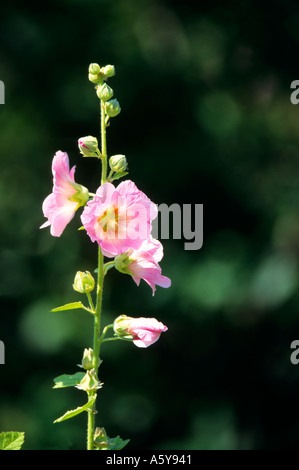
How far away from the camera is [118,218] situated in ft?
3.50

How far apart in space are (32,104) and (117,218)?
85.0 inches

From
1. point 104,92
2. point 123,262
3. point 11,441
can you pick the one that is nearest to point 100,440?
point 11,441

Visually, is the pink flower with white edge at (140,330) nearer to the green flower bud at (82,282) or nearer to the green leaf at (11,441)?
the green flower bud at (82,282)

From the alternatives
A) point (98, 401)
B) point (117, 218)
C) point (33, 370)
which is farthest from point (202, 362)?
point (117, 218)

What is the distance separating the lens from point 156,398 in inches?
127

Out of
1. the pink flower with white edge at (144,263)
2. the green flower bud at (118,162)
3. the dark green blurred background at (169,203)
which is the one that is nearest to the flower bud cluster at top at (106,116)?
the green flower bud at (118,162)

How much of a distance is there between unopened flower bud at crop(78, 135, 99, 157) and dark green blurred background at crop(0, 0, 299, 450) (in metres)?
1.90

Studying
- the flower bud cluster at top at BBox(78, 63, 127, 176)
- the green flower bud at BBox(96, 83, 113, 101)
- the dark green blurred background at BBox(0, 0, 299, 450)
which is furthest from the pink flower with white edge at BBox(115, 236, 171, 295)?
the dark green blurred background at BBox(0, 0, 299, 450)

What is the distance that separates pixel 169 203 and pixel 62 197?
203 cm

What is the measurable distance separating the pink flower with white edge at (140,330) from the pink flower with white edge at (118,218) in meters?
0.11

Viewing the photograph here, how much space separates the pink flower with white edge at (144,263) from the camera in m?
1.06

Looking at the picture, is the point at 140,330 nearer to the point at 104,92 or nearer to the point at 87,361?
the point at 87,361

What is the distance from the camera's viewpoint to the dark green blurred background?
3.04 metres
